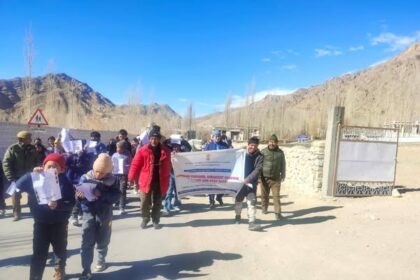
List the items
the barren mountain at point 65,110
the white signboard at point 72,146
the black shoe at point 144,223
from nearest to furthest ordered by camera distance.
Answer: the black shoe at point 144,223 < the white signboard at point 72,146 < the barren mountain at point 65,110

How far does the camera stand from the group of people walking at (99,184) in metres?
4.63

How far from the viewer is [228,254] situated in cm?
613

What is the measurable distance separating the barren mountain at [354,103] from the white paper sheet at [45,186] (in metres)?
16.5

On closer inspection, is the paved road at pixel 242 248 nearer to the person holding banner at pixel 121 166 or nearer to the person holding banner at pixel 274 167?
the person holding banner at pixel 121 166

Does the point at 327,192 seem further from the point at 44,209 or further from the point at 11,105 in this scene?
the point at 11,105

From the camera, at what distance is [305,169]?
1259 centimetres

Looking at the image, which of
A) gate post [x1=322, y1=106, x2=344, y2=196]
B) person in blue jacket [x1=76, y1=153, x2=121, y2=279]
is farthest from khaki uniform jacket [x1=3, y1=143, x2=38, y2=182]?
gate post [x1=322, y1=106, x2=344, y2=196]

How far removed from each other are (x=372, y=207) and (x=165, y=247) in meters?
5.90

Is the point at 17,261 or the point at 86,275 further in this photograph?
the point at 17,261

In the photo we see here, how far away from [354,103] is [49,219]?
336 feet

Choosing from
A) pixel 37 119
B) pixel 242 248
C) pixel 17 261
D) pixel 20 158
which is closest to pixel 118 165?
pixel 20 158

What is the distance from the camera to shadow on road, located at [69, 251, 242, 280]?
5.15 m

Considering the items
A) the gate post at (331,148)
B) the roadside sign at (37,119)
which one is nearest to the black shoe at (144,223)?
the gate post at (331,148)

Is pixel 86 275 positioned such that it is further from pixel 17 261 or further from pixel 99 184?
pixel 17 261
